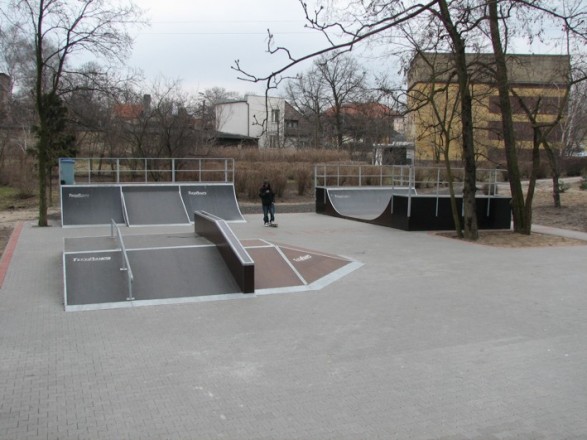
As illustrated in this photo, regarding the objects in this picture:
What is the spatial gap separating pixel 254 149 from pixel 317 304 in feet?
92.9

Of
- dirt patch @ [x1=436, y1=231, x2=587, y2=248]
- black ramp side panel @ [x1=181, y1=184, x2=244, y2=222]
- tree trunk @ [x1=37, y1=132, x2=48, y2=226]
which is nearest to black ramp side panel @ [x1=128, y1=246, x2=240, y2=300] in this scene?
tree trunk @ [x1=37, y1=132, x2=48, y2=226]

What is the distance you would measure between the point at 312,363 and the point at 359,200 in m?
17.8

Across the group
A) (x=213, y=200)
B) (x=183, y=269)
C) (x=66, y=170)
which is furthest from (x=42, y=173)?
(x=183, y=269)

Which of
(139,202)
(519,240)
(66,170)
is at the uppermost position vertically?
(66,170)

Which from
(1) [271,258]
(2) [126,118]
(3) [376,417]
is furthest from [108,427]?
(2) [126,118]

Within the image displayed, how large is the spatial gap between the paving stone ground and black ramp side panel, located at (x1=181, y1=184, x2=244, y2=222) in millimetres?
9767

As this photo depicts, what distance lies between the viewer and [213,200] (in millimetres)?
19812

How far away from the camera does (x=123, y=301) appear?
7754 mm

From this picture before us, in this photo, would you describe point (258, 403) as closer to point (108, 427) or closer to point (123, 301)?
point (108, 427)

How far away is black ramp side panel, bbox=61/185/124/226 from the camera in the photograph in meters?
17.2

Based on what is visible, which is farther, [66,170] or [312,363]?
[66,170]

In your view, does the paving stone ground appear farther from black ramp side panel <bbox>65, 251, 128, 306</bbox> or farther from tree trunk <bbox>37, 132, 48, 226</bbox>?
tree trunk <bbox>37, 132, 48, 226</bbox>

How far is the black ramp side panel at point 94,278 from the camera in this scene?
7.81m

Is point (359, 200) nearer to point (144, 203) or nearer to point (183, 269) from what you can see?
point (144, 203)
